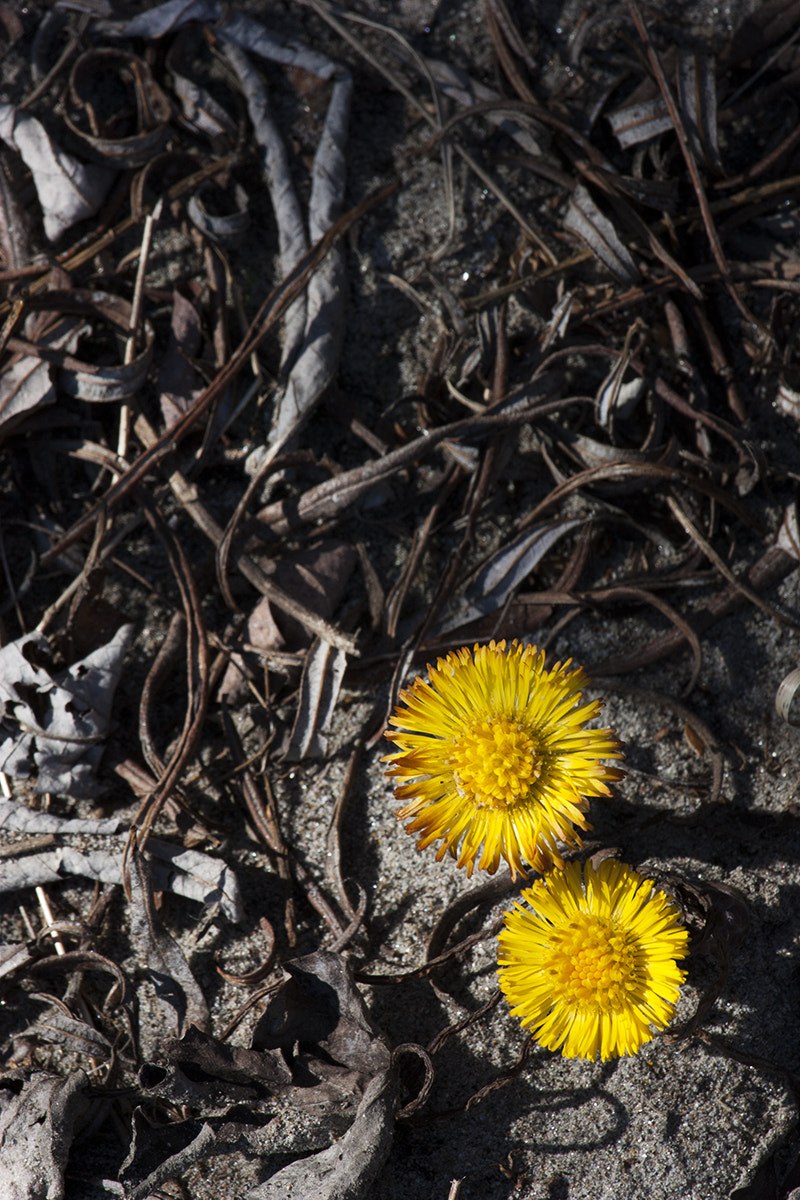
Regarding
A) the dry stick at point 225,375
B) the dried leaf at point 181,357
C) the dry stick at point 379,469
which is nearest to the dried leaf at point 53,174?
the dried leaf at point 181,357

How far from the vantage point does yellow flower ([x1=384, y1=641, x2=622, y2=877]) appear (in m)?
1.09

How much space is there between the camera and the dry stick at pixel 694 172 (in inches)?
53.4

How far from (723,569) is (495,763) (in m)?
0.54

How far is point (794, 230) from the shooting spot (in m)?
1.40

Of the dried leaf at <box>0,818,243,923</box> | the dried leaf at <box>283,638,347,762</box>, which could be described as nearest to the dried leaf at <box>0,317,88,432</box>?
the dried leaf at <box>283,638,347,762</box>

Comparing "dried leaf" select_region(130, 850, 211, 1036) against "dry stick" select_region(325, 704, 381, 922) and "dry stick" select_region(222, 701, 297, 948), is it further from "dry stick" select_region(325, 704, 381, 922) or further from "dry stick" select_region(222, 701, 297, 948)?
"dry stick" select_region(325, 704, 381, 922)

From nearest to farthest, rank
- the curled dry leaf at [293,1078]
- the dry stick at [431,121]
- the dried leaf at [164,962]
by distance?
the curled dry leaf at [293,1078]
the dried leaf at [164,962]
the dry stick at [431,121]

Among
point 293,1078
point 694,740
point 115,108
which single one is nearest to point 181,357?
point 115,108

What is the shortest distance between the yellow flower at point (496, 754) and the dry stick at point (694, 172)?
2.48ft

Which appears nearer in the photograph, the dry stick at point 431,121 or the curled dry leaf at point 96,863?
the curled dry leaf at point 96,863

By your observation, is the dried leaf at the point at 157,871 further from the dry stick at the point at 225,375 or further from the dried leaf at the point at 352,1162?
the dry stick at the point at 225,375

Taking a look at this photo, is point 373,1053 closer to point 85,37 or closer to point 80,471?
point 80,471

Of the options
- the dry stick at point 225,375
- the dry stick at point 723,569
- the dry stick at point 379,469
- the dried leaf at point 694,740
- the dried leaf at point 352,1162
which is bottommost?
the dried leaf at point 352,1162

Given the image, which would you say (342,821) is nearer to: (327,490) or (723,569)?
(327,490)
